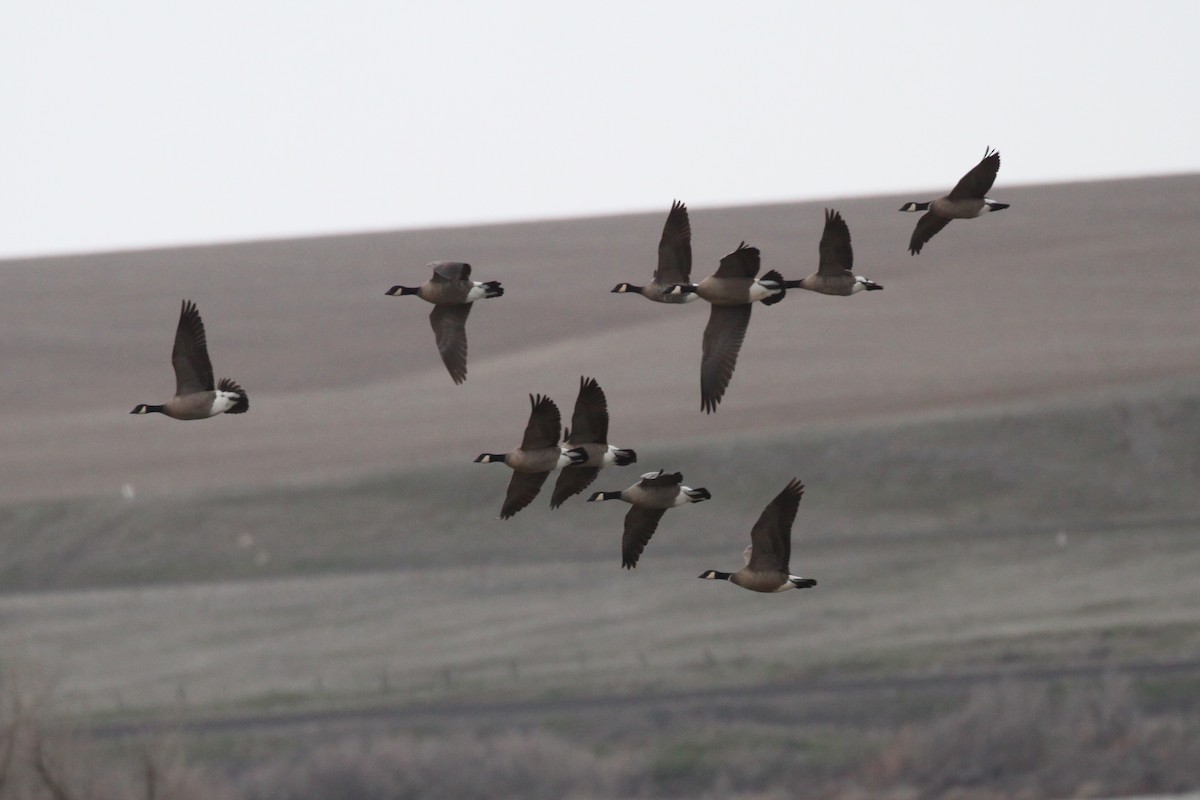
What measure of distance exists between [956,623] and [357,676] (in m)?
14.3

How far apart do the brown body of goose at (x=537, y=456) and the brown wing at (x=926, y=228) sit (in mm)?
3036

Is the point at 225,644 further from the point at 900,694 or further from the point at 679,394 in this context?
the point at 679,394

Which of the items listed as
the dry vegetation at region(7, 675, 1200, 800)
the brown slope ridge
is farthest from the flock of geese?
the brown slope ridge

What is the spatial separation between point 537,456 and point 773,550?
1804mm

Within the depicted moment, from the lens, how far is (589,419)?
15812 millimetres

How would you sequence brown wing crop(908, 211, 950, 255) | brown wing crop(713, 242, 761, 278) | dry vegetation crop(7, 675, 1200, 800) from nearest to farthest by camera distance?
brown wing crop(713, 242, 761, 278)
brown wing crop(908, 211, 950, 255)
dry vegetation crop(7, 675, 1200, 800)

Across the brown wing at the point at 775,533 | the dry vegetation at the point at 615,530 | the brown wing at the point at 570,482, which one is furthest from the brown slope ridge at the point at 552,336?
the brown wing at the point at 775,533

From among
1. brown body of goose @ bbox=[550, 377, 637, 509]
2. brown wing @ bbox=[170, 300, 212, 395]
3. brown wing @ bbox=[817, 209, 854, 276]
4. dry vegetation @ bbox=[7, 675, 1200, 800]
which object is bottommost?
dry vegetation @ bbox=[7, 675, 1200, 800]

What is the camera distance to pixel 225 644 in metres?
55.0

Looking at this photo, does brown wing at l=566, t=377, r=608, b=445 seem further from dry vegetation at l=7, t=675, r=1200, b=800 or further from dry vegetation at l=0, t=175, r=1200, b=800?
dry vegetation at l=7, t=675, r=1200, b=800

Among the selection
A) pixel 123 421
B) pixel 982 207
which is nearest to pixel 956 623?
pixel 982 207

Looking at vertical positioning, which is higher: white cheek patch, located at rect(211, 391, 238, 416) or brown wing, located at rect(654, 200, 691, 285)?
brown wing, located at rect(654, 200, 691, 285)

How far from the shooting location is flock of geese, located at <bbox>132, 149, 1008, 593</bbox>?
50.9ft

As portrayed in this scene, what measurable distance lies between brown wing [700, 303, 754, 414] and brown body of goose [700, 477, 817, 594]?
1170mm
